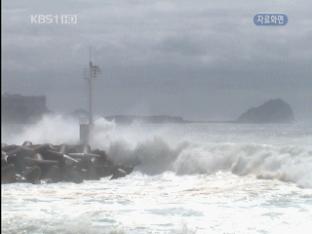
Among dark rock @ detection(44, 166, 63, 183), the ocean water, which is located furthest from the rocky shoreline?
the ocean water

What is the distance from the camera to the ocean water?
497 centimetres

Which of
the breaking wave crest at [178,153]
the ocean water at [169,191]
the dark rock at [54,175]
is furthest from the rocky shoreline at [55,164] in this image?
the breaking wave crest at [178,153]

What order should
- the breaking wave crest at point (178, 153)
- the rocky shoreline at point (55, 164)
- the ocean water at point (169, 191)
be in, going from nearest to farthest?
1. the ocean water at point (169, 191)
2. the rocky shoreline at point (55, 164)
3. the breaking wave crest at point (178, 153)

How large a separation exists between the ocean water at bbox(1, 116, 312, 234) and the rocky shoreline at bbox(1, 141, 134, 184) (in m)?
0.15

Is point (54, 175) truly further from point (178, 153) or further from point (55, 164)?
point (178, 153)

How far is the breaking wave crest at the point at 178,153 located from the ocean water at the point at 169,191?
0.02 metres

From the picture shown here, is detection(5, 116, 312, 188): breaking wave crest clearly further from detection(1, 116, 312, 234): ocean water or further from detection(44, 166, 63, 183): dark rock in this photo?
detection(44, 166, 63, 183): dark rock

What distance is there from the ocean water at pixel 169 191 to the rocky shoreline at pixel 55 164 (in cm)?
15

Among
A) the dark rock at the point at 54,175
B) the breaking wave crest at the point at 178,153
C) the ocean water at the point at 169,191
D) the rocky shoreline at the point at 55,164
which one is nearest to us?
the ocean water at the point at 169,191

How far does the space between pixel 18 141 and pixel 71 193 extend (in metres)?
2.15

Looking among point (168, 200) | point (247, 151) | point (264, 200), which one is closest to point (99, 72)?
point (168, 200)

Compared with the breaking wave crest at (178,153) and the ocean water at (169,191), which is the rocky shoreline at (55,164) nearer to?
the ocean water at (169,191)

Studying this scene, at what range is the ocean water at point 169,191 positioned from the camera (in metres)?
4.97

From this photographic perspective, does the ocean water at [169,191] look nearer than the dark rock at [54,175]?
Yes
